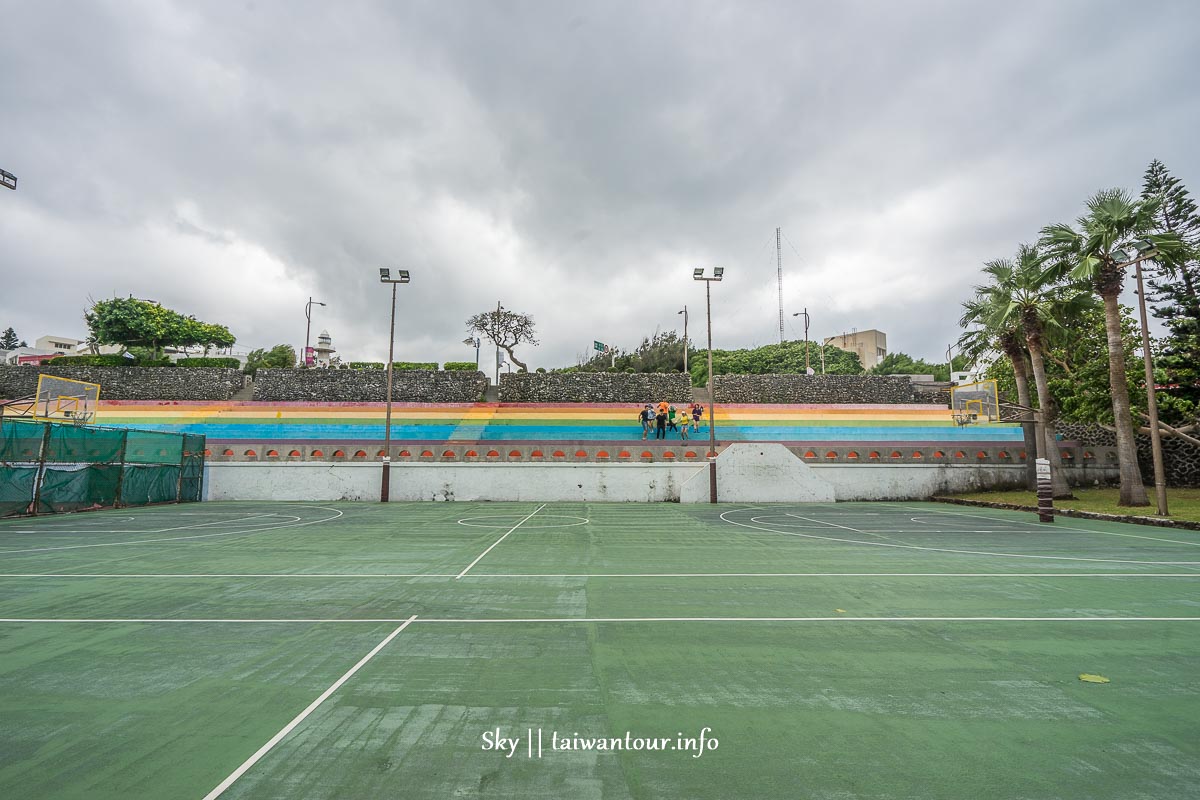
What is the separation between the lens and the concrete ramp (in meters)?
24.1

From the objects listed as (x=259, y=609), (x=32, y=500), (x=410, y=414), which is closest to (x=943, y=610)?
(x=259, y=609)

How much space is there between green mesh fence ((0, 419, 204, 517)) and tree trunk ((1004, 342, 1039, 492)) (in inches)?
1361

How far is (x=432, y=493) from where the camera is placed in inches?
956

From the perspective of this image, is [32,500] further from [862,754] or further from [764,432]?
[764,432]

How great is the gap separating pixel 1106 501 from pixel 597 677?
24890 mm

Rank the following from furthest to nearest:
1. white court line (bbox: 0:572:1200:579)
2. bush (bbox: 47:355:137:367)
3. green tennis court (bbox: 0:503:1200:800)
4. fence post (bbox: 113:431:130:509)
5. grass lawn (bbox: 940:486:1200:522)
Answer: bush (bbox: 47:355:137:367) < fence post (bbox: 113:431:130:509) < grass lawn (bbox: 940:486:1200:522) < white court line (bbox: 0:572:1200:579) < green tennis court (bbox: 0:503:1200:800)

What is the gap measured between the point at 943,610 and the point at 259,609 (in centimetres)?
806

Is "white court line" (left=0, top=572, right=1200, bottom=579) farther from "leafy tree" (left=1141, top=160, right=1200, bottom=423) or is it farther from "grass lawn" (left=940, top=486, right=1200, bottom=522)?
"leafy tree" (left=1141, top=160, right=1200, bottom=423)

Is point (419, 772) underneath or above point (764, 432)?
underneath

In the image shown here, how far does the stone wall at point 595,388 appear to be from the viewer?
36344mm

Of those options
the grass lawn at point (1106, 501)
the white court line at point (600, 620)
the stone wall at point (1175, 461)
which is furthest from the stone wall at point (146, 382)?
the stone wall at point (1175, 461)

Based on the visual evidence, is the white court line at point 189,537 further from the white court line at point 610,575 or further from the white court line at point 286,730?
the white court line at point 286,730

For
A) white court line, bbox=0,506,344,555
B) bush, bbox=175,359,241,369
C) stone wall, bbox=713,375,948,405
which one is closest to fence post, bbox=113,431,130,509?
white court line, bbox=0,506,344,555

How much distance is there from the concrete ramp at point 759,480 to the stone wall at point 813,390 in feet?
38.9
